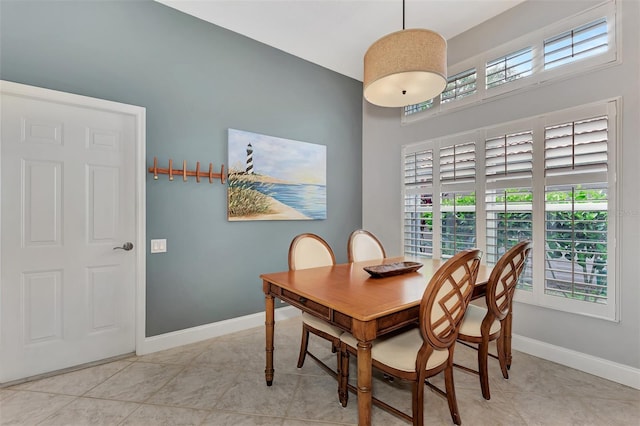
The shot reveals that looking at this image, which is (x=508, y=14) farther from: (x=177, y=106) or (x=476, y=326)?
(x=177, y=106)

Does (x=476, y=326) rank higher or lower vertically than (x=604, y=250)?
lower

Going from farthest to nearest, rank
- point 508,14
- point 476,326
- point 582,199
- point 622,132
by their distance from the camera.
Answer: point 508,14
point 582,199
point 622,132
point 476,326

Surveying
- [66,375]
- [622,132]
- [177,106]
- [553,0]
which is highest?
[553,0]

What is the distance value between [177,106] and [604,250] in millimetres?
3724

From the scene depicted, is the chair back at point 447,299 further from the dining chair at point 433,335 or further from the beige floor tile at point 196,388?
the beige floor tile at point 196,388

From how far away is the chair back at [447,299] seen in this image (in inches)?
52.9

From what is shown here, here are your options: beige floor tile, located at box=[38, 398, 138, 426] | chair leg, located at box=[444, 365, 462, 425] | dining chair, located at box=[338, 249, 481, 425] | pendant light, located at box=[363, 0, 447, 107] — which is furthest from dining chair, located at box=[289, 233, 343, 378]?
pendant light, located at box=[363, 0, 447, 107]

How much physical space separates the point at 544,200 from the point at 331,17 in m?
2.55

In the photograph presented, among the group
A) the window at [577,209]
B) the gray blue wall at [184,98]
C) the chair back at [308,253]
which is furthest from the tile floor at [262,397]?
the chair back at [308,253]

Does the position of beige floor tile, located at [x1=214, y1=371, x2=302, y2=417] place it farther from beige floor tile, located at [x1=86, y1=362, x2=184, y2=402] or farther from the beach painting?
the beach painting

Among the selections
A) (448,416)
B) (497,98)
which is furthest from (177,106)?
(448,416)

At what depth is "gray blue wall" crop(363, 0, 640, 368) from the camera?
6.58 feet

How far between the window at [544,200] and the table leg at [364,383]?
1.98 meters

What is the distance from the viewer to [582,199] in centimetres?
221
